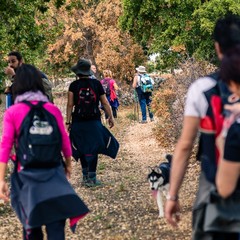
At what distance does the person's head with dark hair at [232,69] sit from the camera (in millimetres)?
2717

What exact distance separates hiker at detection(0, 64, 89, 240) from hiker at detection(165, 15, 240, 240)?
45.4 inches

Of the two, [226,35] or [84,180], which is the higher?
[226,35]

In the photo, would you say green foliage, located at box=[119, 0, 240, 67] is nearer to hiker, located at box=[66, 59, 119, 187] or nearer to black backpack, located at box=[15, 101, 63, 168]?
hiker, located at box=[66, 59, 119, 187]

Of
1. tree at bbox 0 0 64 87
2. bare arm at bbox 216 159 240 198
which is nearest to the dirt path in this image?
tree at bbox 0 0 64 87

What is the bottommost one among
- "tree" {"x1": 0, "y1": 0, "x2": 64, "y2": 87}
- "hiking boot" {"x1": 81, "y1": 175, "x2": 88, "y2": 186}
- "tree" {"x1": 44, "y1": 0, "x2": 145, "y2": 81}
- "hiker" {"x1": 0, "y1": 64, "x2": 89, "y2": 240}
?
"hiking boot" {"x1": 81, "y1": 175, "x2": 88, "y2": 186}

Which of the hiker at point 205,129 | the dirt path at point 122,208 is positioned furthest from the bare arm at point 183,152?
the dirt path at point 122,208

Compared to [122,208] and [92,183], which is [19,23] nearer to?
[92,183]

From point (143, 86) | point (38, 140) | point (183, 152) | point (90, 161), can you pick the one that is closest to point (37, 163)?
point (38, 140)

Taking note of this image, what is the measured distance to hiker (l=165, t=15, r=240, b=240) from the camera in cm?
285

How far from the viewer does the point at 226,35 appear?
3.02 m

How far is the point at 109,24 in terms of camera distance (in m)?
31.4

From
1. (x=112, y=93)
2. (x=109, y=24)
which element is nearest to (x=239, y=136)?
(x=112, y=93)

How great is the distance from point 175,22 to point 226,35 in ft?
73.4

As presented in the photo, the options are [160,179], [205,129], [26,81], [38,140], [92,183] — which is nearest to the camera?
[205,129]
